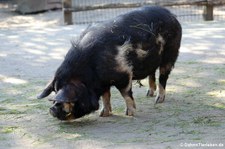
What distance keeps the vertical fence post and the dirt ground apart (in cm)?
286

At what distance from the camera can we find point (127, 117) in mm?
4742

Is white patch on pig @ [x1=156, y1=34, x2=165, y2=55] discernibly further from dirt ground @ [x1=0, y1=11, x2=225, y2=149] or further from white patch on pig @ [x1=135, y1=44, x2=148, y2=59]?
dirt ground @ [x1=0, y1=11, x2=225, y2=149]

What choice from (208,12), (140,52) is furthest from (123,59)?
(208,12)

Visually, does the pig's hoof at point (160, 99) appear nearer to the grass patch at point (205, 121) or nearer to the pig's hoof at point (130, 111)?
the pig's hoof at point (130, 111)

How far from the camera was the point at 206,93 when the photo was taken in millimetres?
5512

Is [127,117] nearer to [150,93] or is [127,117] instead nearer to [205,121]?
[205,121]

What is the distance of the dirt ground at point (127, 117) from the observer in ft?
13.1

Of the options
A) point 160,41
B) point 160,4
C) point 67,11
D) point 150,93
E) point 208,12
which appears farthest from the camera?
point 67,11

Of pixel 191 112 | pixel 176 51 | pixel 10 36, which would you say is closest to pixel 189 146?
pixel 191 112

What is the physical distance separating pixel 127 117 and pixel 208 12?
7.40 m

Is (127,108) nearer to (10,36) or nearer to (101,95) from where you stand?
(101,95)

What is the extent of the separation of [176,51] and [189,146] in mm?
1853

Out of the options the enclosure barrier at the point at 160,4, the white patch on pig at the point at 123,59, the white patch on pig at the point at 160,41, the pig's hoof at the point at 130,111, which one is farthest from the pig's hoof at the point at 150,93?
the enclosure barrier at the point at 160,4

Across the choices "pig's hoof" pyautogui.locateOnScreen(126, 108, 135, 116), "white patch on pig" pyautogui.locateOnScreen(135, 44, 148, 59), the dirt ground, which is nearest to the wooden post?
the dirt ground
